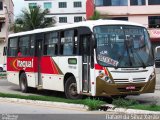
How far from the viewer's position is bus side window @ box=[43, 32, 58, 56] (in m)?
20.0

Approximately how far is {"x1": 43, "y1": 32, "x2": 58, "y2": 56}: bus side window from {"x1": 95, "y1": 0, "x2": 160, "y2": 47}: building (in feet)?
131

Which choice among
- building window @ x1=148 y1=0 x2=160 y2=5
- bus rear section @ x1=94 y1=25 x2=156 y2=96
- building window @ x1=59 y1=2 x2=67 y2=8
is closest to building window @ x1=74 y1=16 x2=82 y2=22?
building window @ x1=59 y1=2 x2=67 y2=8

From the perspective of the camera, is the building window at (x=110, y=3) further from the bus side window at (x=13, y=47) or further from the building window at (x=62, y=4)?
the building window at (x=62, y=4)

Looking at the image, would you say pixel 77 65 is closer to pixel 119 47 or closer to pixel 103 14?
pixel 119 47

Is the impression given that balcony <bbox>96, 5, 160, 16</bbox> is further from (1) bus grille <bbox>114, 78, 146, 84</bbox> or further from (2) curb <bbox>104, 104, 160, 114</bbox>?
(2) curb <bbox>104, 104, 160, 114</bbox>

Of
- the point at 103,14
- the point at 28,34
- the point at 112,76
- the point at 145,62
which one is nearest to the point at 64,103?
the point at 112,76

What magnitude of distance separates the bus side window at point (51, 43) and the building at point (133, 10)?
131ft

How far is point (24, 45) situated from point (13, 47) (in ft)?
5.81

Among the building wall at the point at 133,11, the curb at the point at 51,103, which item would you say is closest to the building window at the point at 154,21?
the building wall at the point at 133,11

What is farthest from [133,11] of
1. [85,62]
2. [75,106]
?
[75,106]

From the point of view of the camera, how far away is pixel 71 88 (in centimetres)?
1850

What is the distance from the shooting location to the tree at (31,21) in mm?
58000

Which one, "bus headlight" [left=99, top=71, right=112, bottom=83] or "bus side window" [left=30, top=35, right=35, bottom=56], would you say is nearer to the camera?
"bus headlight" [left=99, top=71, right=112, bottom=83]

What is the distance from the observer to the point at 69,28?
18.8m
